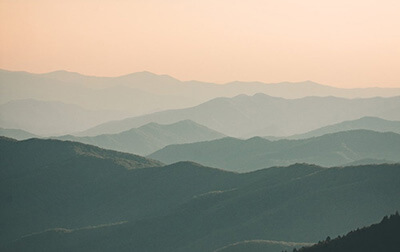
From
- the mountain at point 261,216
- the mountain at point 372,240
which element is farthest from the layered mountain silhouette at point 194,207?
the mountain at point 372,240

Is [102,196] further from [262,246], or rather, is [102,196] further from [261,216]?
[262,246]

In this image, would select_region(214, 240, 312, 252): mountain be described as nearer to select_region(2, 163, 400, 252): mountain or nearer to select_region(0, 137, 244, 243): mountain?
select_region(2, 163, 400, 252): mountain

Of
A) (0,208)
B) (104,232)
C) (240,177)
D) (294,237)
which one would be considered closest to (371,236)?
(294,237)

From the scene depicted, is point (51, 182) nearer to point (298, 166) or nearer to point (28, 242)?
point (28, 242)

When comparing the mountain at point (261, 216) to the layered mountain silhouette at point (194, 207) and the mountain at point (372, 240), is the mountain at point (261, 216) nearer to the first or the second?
the layered mountain silhouette at point (194, 207)

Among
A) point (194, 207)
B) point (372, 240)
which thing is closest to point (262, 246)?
point (194, 207)

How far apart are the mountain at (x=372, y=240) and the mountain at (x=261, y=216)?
47637mm

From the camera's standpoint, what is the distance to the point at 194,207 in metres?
154

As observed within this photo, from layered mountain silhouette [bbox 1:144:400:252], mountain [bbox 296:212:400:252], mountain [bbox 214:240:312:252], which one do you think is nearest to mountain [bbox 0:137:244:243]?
layered mountain silhouette [bbox 1:144:400:252]

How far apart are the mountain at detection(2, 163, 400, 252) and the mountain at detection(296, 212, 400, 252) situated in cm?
4764

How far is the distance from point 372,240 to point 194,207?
81.9 m

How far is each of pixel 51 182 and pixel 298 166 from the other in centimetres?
6581

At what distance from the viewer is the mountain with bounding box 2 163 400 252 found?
131m

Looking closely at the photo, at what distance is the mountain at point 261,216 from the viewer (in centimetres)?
13075
